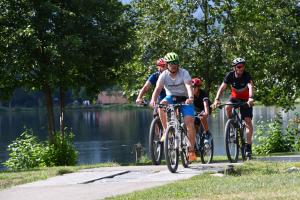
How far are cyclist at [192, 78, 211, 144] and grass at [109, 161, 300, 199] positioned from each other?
324cm

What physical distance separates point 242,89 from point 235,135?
85cm

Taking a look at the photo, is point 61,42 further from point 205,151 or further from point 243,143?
point 243,143

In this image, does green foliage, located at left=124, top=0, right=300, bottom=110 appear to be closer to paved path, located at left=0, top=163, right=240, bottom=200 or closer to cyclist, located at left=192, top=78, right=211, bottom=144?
cyclist, located at left=192, top=78, right=211, bottom=144

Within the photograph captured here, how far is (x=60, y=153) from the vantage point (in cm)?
2258

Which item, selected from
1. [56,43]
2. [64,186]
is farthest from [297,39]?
[64,186]

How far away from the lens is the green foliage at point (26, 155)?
2212 cm

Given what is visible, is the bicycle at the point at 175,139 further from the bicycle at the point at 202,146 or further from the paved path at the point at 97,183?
the bicycle at the point at 202,146

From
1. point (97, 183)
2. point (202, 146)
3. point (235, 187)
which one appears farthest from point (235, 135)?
point (235, 187)

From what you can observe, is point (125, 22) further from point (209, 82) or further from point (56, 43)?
point (209, 82)

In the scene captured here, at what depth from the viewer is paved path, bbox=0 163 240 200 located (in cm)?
923

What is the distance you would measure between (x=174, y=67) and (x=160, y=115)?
90 centimetres

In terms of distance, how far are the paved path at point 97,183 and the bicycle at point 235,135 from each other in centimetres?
155

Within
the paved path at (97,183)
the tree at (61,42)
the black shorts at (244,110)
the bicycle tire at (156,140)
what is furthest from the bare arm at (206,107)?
the tree at (61,42)

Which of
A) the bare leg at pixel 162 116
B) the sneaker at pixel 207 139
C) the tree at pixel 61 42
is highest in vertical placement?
the tree at pixel 61 42
